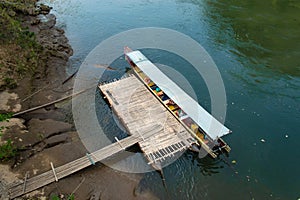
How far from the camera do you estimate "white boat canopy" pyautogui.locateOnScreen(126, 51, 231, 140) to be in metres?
15.0

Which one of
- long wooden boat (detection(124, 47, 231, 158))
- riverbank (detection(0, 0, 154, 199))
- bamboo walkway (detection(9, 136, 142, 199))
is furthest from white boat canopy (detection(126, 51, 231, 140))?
riverbank (detection(0, 0, 154, 199))

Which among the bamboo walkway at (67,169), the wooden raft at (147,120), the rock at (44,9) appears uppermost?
the rock at (44,9)

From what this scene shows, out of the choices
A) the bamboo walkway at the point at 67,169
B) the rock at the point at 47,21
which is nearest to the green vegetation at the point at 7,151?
the bamboo walkway at the point at 67,169

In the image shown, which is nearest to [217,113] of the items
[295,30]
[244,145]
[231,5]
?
[244,145]

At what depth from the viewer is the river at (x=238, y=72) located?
1416 cm

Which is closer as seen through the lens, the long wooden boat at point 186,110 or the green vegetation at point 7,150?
the green vegetation at point 7,150

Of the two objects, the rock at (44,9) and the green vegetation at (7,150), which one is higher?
the rock at (44,9)

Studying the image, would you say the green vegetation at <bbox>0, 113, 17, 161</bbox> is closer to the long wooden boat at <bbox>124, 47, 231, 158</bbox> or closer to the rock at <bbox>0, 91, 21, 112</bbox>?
the rock at <bbox>0, 91, 21, 112</bbox>

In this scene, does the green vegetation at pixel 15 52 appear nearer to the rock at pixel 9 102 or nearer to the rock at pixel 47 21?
the rock at pixel 9 102

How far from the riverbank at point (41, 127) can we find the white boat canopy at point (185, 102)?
4961 mm

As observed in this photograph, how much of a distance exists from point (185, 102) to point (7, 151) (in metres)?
10.8

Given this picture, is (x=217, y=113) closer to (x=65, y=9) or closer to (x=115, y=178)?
(x=115, y=178)

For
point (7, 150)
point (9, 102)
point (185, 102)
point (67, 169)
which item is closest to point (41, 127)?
point (7, 150)

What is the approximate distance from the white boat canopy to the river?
1713mm
